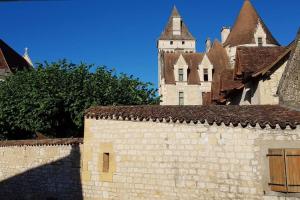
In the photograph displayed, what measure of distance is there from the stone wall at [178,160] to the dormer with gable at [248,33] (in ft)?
79.9

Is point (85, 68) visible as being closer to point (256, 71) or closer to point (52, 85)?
point (52, 85)

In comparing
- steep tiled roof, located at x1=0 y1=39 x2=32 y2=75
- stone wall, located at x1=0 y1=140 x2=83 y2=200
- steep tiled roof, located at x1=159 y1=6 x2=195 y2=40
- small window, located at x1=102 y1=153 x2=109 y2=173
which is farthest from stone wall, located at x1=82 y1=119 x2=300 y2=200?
steep tiled roof, located at x1=159 y1=6 x2=195 y2=40

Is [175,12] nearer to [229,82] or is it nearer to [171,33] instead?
[171,33]

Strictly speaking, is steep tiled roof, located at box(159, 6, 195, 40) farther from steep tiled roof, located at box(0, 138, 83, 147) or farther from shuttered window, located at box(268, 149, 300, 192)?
shuttered window, located at box(268, 149, 300, 192)

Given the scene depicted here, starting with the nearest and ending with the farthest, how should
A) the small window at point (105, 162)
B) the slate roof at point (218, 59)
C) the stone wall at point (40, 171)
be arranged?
the small window at point (105, 162) < the stone wall at point (40, 171) < the slate roof at point (218, 59)

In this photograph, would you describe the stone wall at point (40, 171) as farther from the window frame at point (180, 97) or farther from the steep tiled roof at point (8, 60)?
the window frame at point (180, 97)

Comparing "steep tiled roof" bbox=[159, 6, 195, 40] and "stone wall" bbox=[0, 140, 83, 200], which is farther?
"steep tiled roof" bbox=[159, 6, 195, 40]

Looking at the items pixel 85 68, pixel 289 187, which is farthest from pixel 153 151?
pixel 85 68

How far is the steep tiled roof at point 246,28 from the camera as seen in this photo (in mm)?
33188

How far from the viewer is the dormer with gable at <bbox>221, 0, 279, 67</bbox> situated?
107 feet

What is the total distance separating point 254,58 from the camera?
14.7 metres

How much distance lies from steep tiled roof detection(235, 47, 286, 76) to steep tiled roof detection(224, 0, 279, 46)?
18.3 meters

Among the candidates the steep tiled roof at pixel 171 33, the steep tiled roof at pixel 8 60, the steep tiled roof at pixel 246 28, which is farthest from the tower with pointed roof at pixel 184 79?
the steep tiled roof at pixel 171 33

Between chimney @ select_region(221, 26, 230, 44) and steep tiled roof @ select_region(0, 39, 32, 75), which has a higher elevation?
chimney @ select_region(221, 26, 230, 44)
